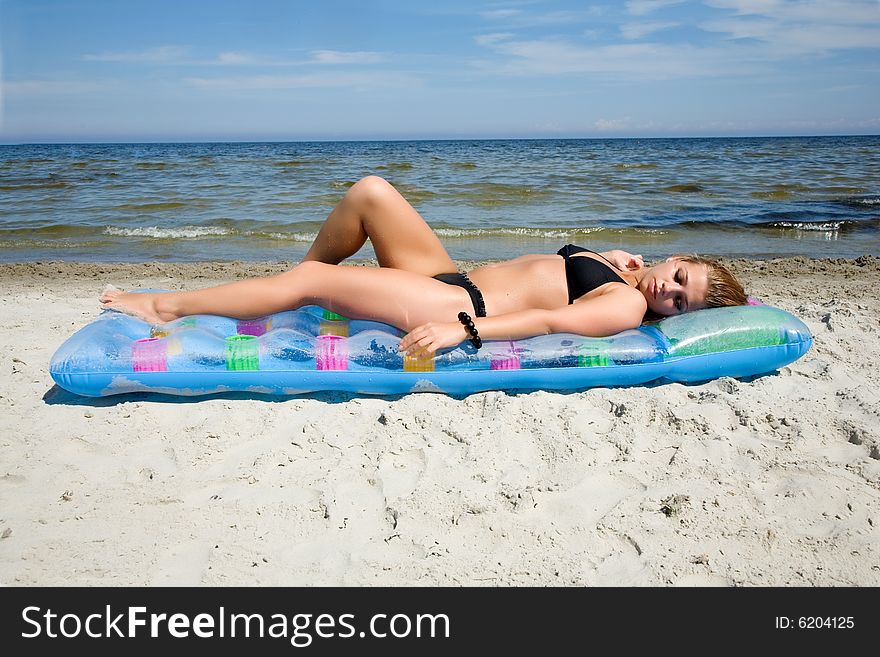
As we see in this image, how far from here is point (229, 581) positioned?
2.18m

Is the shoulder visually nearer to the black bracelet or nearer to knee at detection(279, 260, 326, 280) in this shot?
the black bracelet

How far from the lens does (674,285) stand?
3746 millimetres

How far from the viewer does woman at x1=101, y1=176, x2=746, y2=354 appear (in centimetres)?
354

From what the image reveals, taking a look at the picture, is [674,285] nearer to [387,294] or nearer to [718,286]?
[718,286]

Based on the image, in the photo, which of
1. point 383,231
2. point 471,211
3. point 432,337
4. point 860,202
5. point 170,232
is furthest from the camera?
point 860,202

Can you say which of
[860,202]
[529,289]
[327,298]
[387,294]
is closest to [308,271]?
[327,298]

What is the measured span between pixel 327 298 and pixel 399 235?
52 centimetres

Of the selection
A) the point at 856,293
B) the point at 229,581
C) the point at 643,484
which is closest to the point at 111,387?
the point at 229,581

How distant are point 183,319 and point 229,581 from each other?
6.40 ft

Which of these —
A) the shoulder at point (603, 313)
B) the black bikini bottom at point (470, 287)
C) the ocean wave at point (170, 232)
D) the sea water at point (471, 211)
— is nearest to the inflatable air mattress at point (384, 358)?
the shoulder at point (603, 313)

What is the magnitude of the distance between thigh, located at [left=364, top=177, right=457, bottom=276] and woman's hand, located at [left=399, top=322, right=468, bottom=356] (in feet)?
2.01

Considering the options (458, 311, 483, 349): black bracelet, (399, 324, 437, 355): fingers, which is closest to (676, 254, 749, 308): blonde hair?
(458, 311, 483, 349): black bracelet

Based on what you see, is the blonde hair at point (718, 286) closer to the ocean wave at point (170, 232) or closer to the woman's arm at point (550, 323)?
the woman's arm at point (550, 323)
